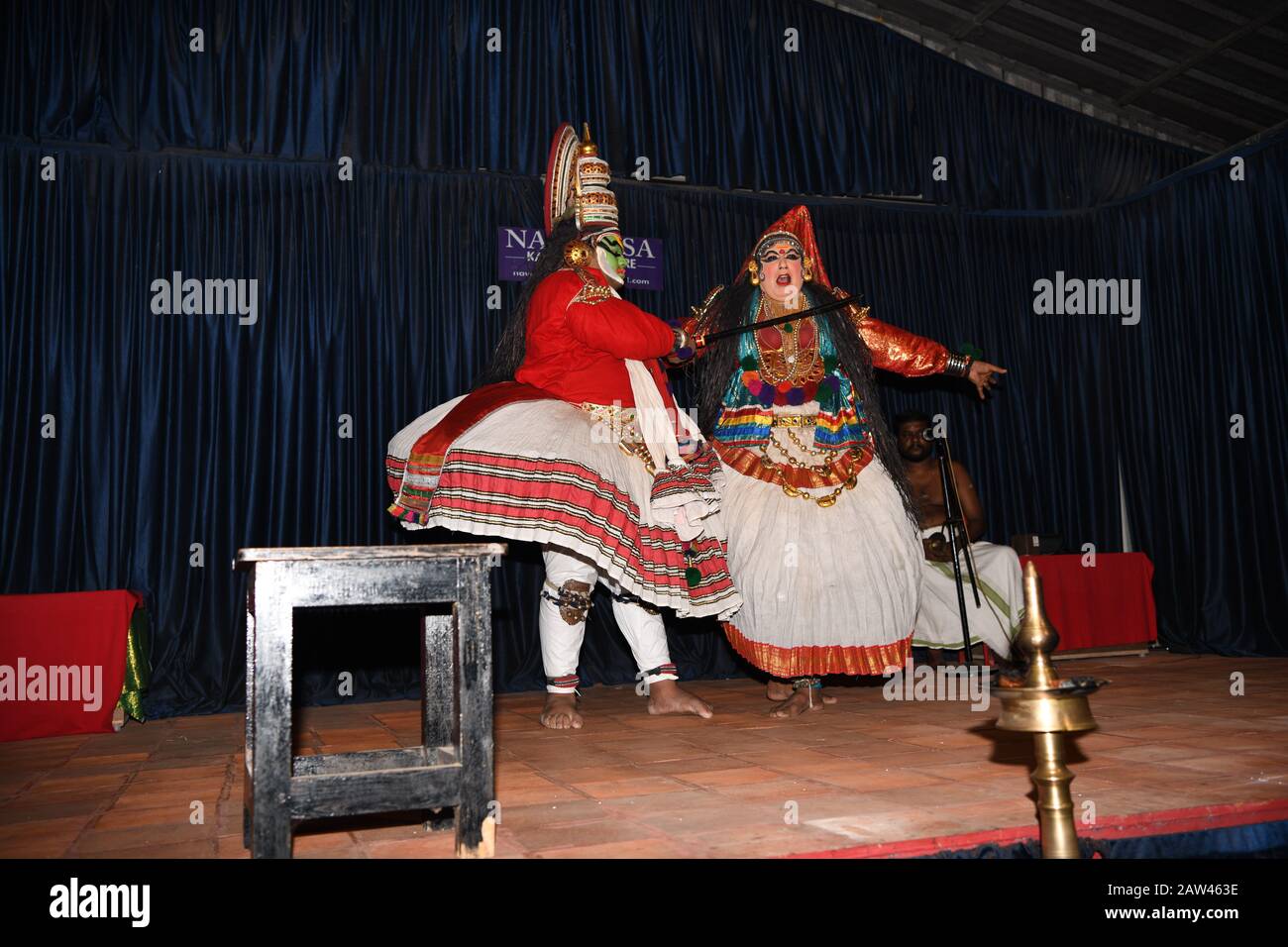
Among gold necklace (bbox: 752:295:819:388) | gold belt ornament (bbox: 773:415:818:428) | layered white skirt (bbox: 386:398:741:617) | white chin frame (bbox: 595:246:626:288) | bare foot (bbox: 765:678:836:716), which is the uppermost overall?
white chin frame (bbox: 595:246:626:288)

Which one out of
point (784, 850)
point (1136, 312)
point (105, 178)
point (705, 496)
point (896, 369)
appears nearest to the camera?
point (784, 850)

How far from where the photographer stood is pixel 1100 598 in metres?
6.02

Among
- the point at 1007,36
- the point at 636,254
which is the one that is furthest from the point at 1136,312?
the point at 636,254

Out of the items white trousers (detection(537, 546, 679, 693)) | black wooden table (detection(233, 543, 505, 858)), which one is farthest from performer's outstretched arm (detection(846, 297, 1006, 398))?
black wooden table (detection(233, 543, 505, 858))

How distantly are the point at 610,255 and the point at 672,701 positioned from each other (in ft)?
5.94

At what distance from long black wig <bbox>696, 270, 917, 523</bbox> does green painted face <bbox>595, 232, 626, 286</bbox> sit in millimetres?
589

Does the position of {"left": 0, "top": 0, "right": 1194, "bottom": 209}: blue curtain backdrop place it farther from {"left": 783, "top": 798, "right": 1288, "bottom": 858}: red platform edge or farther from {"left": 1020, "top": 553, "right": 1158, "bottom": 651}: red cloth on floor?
{"left": 783, "top": 798, "right": 1288, "bottom": 858}: red platform edge

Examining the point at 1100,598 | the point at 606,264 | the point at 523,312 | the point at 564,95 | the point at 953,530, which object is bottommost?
the point at 1100,598

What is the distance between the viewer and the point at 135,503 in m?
4.84

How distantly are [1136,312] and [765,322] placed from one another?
11.5 ft

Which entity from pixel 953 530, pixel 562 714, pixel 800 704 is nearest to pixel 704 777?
pixel 562 714

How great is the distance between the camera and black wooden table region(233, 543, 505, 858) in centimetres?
203

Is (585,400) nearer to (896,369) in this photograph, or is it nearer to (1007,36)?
(896,369)

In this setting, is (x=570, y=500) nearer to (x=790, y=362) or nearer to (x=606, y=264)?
(x=606, y=264)
